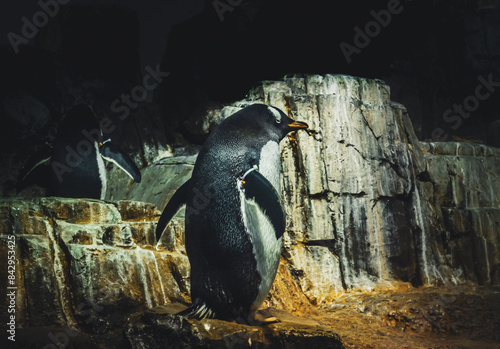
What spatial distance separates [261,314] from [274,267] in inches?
11.8

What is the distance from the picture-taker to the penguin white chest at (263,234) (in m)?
2.58

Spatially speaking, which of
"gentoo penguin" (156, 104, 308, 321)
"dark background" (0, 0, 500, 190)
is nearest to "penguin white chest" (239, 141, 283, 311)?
"gentoo penguin" (156, 104, 308, 321)

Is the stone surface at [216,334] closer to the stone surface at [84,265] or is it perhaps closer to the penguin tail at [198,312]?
the penguin tail at [198,312]

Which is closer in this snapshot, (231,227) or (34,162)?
(231,227)

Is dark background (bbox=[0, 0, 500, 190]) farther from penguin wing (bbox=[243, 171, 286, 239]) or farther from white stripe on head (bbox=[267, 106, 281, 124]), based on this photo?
penguin wing (bbox=[243, 171, 286, 239])

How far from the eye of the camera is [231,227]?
2.54 m

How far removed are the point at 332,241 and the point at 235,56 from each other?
3.69 meters

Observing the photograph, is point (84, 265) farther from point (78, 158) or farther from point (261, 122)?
point (78, 158)

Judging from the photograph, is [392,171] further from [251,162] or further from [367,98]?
[251,162]

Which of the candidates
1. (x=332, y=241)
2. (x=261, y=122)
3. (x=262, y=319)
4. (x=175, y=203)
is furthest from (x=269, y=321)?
(x=332, y=241)

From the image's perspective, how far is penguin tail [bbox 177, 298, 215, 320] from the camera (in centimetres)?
245

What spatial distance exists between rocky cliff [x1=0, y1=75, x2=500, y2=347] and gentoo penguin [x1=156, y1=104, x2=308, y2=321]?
228 mm

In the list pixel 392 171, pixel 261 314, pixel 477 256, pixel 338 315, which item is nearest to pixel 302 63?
pixel 392 171

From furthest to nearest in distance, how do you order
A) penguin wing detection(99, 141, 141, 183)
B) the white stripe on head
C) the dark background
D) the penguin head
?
the dark background < penguin wing detection(99, 141, 141, 183) < the white stripe on head < the penguin head
